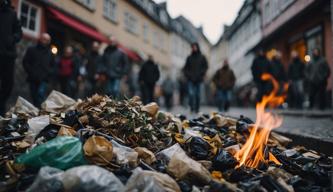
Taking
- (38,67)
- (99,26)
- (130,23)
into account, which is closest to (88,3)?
(99,26)

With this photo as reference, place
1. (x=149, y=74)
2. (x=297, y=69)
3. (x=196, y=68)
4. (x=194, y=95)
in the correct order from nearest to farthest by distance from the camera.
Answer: (x=194, y=95) < (x=196, y=68) < (x=149, y=74) < (x=297, y=69)

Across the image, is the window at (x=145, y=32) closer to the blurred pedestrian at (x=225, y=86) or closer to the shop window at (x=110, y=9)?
the shop window at (x=110, y=9)

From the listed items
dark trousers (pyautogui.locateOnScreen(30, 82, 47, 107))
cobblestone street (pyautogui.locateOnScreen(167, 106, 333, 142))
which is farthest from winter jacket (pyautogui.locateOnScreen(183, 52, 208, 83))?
dark trousers (pyautogui.locateOnScreen(30, 82, 47, 107))

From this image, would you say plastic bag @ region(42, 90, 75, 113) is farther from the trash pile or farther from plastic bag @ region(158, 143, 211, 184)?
plastic bag @ region(158, 143, 211, 184)

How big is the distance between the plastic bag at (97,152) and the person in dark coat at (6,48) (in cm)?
352

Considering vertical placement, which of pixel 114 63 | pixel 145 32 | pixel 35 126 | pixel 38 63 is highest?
pixel 145 32

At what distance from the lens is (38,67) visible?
7828 mm

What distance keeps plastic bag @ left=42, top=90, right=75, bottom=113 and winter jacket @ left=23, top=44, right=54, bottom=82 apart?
2600 mm

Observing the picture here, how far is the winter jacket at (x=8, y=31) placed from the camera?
5940 mm

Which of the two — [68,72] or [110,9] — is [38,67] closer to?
[68,72]

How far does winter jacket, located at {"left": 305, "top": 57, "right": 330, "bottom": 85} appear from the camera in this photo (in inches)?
438

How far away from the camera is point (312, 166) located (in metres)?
3.58

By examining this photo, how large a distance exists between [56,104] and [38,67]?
9.43ft

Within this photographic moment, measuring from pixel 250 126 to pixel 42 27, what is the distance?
1103 cm
